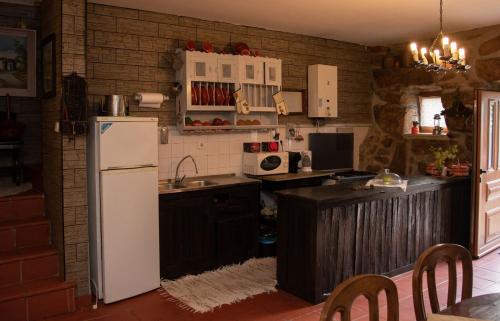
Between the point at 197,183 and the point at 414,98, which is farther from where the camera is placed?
the point at 414,98

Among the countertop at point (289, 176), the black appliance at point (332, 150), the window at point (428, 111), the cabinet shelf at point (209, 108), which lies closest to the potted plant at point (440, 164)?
the window at point (428, 111)

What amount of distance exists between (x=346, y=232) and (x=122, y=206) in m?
1.91

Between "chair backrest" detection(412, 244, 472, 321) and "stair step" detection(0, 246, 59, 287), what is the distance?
9.67 feet

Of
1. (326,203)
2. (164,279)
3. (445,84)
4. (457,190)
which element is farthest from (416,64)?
(164,279)

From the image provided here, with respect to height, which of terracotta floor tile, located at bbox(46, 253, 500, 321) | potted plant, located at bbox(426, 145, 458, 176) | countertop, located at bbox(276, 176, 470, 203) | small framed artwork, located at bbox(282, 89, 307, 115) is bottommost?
terracotta floor tile, located at bbox(46, 253, 500, 321)

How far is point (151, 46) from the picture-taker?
4520 mm

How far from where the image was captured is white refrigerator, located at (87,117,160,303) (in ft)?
11.7

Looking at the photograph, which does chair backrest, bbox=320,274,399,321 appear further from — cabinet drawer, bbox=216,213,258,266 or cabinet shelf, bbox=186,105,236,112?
cabinet shelf, bbox=186,105,236,112

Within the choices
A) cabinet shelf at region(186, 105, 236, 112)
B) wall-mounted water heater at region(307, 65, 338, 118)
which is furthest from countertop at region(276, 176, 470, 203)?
wall-mounted water heater at region(307, 65, 338, 118)

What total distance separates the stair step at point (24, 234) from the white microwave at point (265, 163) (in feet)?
7.38

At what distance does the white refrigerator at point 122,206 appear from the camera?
11.7ft

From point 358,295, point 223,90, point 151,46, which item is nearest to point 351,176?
point 223,90

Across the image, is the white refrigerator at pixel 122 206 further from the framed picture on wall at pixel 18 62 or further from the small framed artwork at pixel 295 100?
the small framed artwork at pixel 295 100

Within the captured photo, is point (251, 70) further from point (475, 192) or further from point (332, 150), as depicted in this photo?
point (475, 192)
